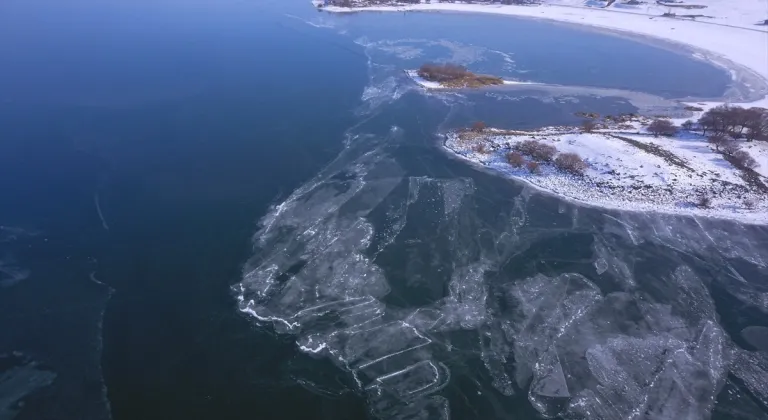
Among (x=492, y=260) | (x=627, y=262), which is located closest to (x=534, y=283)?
(x=492, y=260)

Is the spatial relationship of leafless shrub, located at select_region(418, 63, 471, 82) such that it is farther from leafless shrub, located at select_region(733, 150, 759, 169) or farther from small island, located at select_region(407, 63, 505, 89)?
leafless shrub, located at select_region(733, 150, 759, 169)

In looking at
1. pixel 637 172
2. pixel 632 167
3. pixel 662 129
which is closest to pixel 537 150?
pixel 632 167

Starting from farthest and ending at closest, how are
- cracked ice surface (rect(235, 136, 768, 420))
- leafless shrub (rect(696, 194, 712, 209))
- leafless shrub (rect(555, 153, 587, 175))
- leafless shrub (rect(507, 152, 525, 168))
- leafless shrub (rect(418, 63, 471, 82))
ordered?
leafless shrub (rect(418, 63, 471, 82)), leafless shrub (rect(507, 152, 525, 168)), leafless shrub (rect(555, 153, 587, 175)), leafless shrub (rect(696, 194, 712, 209)), cracked ice surface (rect(235, 136, 768, 420))

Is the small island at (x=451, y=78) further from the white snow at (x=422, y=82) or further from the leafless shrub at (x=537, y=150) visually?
the leafless shrub at (x=537, y=150)

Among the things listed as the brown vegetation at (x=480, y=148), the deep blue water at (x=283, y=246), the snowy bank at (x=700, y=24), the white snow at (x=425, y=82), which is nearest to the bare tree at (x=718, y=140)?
the deep blue water at (x=283, y=246)

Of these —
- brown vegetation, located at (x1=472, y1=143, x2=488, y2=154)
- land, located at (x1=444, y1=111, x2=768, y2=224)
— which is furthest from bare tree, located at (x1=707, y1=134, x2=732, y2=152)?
brown vegetation, located at (x1=472, y1=143, x2=488, y2=154)

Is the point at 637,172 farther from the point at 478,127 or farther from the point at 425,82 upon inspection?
the point at 425,82
